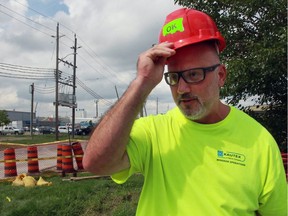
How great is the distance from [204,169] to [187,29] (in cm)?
67

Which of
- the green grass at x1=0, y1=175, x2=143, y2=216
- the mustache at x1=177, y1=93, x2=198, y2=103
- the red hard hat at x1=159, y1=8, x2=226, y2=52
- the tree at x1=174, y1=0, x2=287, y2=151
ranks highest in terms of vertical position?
the tree at x1=174, y1=0, x2=287, y2=151

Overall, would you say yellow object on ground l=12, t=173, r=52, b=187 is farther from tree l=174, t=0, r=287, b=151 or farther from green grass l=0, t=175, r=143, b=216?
tree l=174, t=0, r=287, b=151

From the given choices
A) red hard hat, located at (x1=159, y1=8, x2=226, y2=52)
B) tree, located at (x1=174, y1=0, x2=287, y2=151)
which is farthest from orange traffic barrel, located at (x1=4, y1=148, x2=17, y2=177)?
red hard hat, located at (x1=159, y1=8, x2=226, y2=52)

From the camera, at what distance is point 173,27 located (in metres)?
1.91

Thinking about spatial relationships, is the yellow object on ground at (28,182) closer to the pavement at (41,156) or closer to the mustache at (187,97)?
the pavement at (41,156)

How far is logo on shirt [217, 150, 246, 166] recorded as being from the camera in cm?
183

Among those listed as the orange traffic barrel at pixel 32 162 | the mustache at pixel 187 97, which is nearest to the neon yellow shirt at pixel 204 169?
the mustache at pixel 187 97

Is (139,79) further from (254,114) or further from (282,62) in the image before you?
(254,114)

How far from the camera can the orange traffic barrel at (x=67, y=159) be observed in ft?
41.1

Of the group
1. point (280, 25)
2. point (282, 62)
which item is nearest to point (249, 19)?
point (280, 25)

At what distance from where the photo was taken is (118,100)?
1.74 meters

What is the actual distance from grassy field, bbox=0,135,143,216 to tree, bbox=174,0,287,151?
410 centimetres

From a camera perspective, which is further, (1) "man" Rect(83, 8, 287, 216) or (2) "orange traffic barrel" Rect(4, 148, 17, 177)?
(2) "orange traffic barrel" Rect(4, 148, 17, 177)

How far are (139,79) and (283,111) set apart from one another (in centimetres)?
1097
